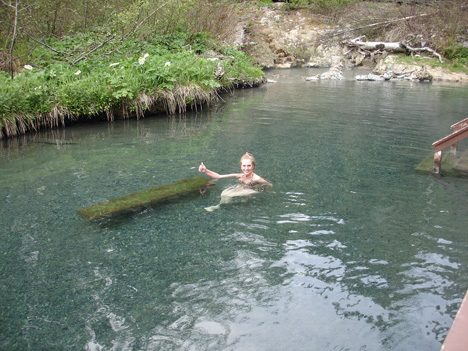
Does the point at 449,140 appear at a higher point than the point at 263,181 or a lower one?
higher

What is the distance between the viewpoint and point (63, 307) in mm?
3723

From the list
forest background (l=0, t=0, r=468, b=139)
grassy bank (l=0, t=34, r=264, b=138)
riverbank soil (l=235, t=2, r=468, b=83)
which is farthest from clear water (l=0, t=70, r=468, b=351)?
riverbank soil (l=235, t=2, r=468, b=83)

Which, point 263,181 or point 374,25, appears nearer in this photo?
point 263,181

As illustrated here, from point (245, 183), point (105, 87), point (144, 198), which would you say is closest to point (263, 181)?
point (245, 183)

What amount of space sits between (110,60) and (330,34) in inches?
A: 839

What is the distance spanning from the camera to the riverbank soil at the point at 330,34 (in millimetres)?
26359

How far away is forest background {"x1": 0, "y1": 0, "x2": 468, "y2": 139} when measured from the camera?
10602mm

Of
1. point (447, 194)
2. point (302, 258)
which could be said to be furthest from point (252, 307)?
point (447, 194)

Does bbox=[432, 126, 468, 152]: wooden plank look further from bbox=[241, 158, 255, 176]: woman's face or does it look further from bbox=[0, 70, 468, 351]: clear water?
bbox=[241, 158, 255, 176]: woman's face

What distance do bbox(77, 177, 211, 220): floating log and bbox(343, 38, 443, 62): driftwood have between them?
2333cm

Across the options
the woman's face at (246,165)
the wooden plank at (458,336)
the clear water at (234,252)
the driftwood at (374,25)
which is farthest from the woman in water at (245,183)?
the driftwood at (374,25)

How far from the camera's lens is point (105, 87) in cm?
1131

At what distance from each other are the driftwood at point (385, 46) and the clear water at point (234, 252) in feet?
62.9

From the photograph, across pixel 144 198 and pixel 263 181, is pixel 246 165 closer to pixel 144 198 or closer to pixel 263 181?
pixel 263 181
